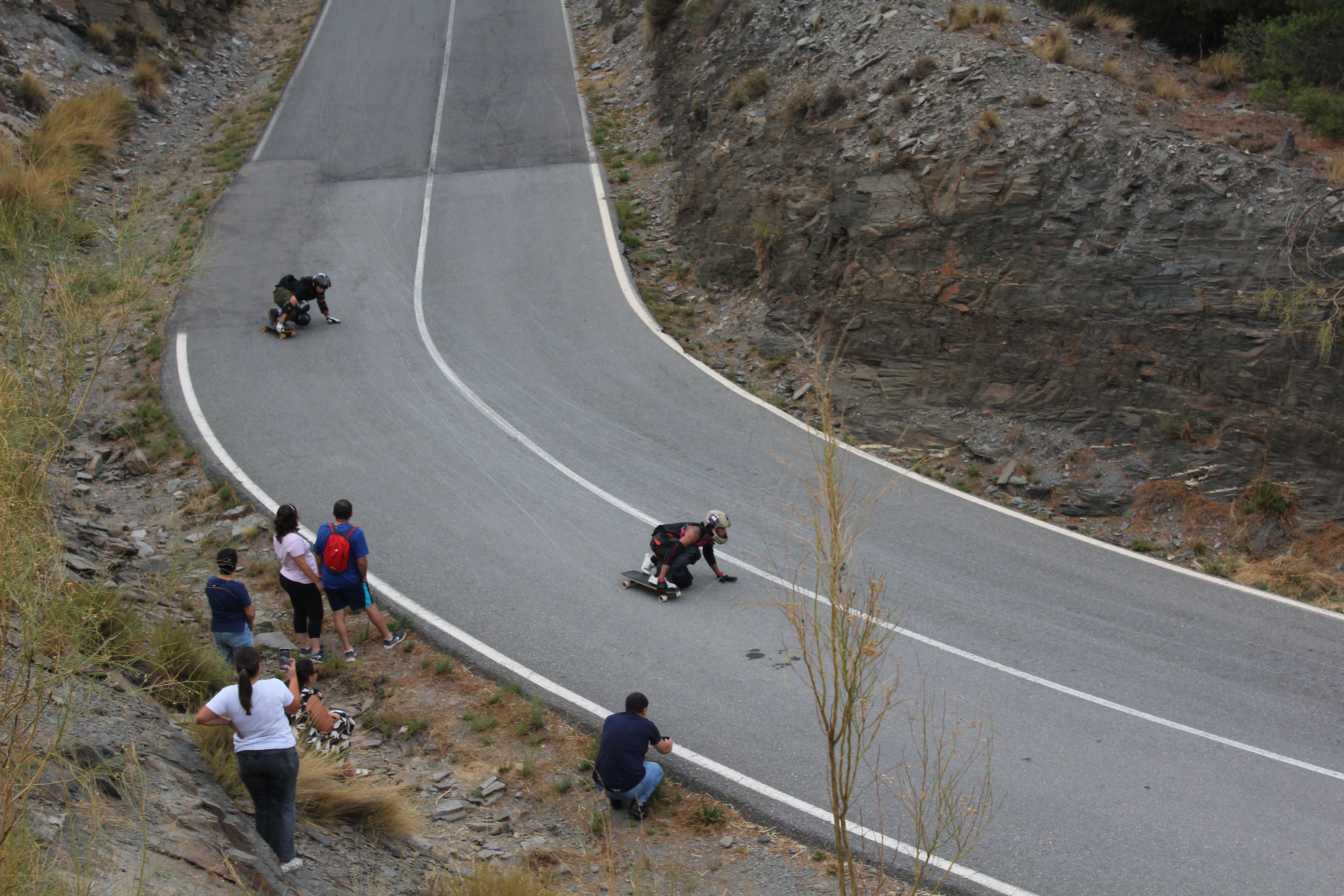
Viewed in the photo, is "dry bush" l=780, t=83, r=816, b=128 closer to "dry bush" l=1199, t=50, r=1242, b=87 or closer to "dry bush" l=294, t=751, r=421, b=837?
"dry bush" l=1199, t=50, r=1242, b=87

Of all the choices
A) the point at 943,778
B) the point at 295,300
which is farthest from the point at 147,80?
the point at 943,778

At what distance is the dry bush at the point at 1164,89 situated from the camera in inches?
590

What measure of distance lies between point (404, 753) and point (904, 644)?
522 centimetres

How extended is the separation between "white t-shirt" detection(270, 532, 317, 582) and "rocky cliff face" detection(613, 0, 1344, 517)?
8.37m

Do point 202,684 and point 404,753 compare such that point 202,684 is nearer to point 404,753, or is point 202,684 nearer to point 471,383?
point 404,753

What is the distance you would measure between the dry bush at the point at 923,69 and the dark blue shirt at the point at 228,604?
45.6ft

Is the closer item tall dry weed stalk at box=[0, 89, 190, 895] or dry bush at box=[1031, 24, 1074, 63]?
tall dry weed stalk at box=[0, 89, 190, 895]

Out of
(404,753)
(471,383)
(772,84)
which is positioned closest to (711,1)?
(772,84)

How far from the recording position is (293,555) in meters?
9.27

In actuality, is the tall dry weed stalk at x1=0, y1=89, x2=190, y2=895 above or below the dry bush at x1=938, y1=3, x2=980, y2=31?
below

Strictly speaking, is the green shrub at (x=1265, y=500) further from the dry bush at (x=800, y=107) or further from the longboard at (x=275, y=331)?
the longboard at (x=275, y=331)

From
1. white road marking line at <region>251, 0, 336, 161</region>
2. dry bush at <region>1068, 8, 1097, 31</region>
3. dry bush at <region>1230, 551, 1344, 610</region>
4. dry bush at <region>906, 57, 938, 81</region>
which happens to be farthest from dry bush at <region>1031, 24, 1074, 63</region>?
white road marking line at <region>251, 0, 336, 161</region>

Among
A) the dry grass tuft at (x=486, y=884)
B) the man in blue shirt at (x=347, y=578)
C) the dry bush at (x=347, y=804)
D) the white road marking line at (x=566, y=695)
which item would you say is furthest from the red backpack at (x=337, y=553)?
Answer: the dry grass tuft at (x=486, y=884)

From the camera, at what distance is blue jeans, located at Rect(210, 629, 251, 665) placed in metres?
8.55
